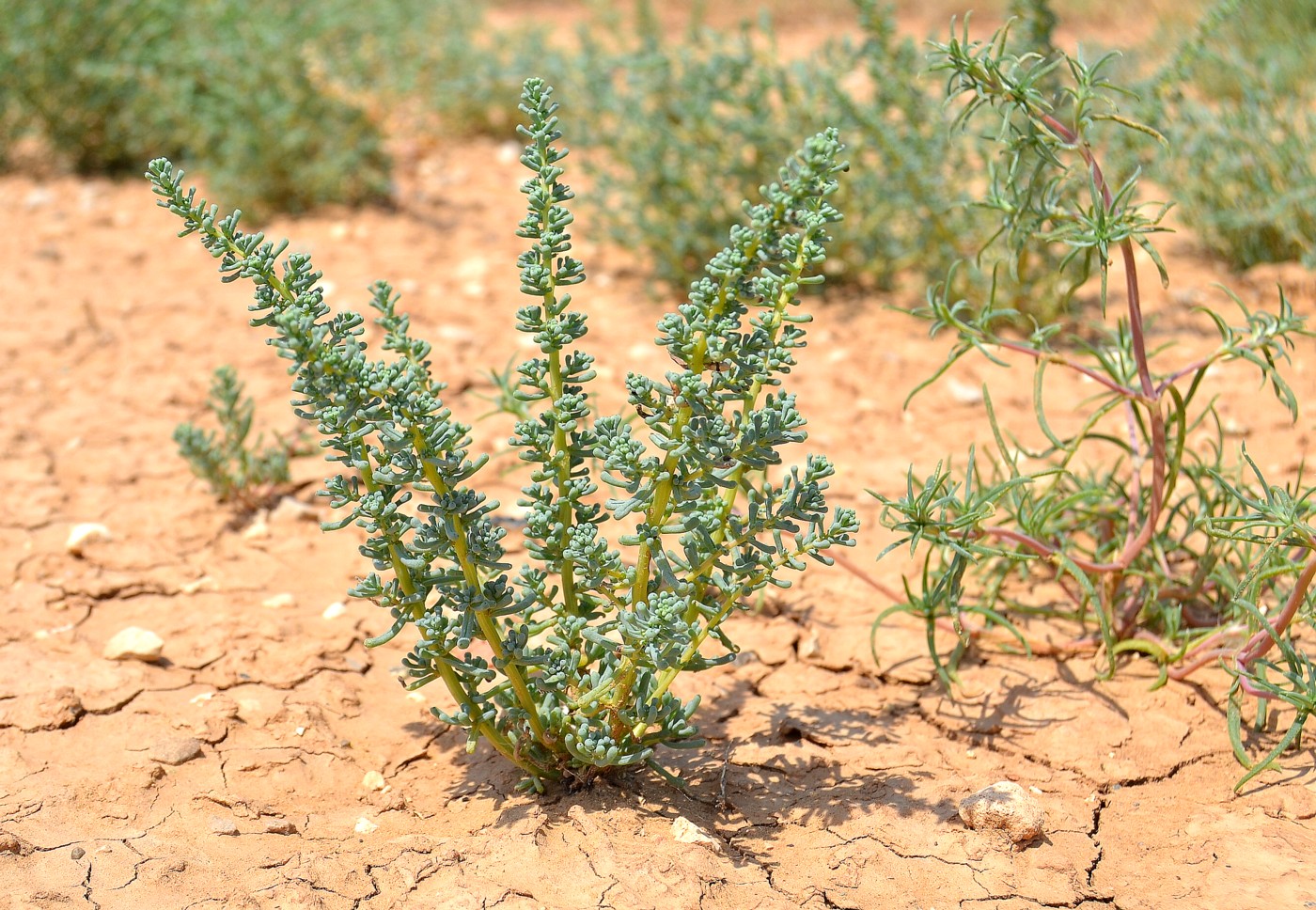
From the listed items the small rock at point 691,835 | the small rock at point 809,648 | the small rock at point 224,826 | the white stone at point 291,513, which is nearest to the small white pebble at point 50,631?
the white stone at point 291,513

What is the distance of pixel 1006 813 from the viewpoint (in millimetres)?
2270

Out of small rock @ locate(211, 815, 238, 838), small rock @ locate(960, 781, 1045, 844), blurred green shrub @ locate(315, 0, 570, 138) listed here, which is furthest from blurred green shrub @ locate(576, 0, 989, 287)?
small rock @ locate(211, 815, 238, 838)

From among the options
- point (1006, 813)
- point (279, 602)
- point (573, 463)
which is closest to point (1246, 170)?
point (1006, 813)

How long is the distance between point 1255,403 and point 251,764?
3.15 m

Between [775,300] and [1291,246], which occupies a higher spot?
[1291,246]

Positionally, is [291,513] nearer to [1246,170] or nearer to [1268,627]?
[1268,627]

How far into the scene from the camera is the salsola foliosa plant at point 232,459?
3383 mm

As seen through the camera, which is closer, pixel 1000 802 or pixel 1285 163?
pixel 1000 802

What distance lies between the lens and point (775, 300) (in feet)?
6.64

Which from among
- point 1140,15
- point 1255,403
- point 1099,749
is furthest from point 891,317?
point 1140,15

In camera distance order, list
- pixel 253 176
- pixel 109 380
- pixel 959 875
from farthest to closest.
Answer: pixel 253 176 → pixel 109 380 → pixel 959 875

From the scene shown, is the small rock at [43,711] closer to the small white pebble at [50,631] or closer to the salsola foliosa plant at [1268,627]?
the small white pebble at [50,631]

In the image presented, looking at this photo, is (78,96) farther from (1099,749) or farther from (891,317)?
(1099,749)

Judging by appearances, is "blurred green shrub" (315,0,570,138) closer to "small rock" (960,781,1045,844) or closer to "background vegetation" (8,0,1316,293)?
"background vegetation" (8,0,1316,293)
